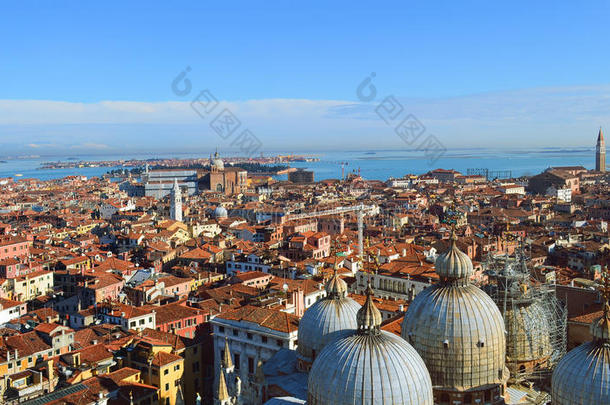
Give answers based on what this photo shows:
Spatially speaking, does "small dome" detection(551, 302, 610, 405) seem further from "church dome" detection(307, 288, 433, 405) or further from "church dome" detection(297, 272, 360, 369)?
"church dome" detection(297, 272, 360, 369)

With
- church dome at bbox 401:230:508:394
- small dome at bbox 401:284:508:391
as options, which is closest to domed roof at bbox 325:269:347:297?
church dome at bbox 401:230:508:394

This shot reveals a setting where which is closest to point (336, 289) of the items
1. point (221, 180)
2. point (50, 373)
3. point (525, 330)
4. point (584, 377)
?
point (525, 330)

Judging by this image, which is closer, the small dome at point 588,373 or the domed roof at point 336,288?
the small dome at point 588,373

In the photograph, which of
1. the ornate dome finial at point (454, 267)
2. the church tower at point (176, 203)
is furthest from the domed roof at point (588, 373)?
the church tower at point (176, 203)

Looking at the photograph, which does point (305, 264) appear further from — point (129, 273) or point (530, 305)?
point (530, 305)

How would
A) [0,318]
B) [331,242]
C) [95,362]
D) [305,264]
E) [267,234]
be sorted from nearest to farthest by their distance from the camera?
[95,362], [0,318], [305,264], [331,242], [267,234]

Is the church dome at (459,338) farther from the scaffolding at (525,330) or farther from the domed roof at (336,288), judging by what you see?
the domed roof at (336,288)

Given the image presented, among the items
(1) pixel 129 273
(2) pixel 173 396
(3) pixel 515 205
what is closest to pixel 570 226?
(3) pixel 515 205
